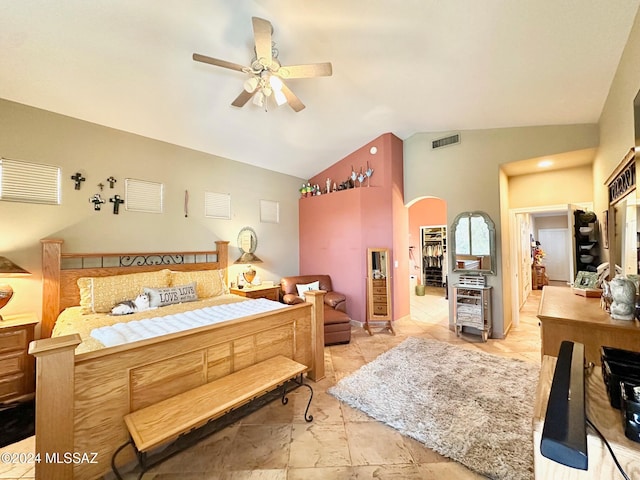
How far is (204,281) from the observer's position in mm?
3840

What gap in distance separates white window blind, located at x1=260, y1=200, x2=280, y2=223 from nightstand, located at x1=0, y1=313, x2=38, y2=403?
3380 millimetres

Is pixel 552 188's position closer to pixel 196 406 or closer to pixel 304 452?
pixel 304 452

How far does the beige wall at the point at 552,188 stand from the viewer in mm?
4168

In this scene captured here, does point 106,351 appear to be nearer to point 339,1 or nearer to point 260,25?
point 260,25

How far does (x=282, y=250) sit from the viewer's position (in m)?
5.52

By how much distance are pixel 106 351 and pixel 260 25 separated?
103 inches

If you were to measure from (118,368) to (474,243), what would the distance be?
186 inches

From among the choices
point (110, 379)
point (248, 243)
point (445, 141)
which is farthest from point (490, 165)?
point (110, 379)

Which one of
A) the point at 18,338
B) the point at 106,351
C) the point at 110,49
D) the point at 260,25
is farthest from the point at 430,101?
the point at 18,338

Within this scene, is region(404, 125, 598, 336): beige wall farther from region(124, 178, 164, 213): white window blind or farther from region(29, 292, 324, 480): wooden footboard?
region(124, 178, 164, 213): white window blind

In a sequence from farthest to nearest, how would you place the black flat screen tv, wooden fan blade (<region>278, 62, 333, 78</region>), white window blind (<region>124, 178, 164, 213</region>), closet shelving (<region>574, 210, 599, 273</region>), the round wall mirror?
the round wall mirror
white window blind (<region>124, 178, 164, 213</region>)
closet shelving (<region>574, 210, 599, 273</region>)
wooden fan blade (<region>278, 62, 333, 78</region>)
the black flat screen tv

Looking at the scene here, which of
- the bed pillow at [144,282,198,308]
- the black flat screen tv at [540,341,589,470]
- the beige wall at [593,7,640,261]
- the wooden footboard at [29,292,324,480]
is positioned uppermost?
the beige wall at [593,7,640,261]

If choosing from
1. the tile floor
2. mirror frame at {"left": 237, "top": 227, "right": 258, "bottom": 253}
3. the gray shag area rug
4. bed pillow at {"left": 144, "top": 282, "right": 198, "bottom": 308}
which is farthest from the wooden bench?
mirror frame at {"left": 237, "top": 227, "right": 258, "bottom": 253}

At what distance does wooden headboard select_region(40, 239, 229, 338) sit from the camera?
2.93 meters
